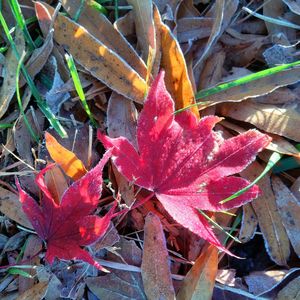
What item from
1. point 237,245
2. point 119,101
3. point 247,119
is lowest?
point 237,245

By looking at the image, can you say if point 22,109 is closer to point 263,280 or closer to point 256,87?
point 256,87

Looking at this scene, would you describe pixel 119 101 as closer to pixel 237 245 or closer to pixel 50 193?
pixel 50 193

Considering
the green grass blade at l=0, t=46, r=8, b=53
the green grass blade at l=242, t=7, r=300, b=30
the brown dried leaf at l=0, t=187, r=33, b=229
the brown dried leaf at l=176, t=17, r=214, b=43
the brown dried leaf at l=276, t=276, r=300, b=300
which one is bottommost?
the brown dried leaf at l=276, t=276, r=300, b=300

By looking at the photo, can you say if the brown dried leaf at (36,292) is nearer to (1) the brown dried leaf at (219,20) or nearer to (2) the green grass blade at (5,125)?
(2) the green grass blade at (5,125)

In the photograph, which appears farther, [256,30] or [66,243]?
[256,30]

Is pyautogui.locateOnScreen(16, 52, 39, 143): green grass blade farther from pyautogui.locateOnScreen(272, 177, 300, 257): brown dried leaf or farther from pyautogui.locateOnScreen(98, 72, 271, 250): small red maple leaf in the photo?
pyautogui.locateOnScreen(272, 177, 300, 257): brown dried leaf

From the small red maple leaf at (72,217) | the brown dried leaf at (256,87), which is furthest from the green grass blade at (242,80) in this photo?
the small red maple leaf at (72,217)

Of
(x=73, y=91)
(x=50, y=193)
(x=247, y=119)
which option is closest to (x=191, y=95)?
(x=247, y=119)

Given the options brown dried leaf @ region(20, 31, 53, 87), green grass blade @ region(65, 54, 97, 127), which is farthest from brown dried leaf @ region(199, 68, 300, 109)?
brown dried leaf @ region(20, 31, 53, 87)
